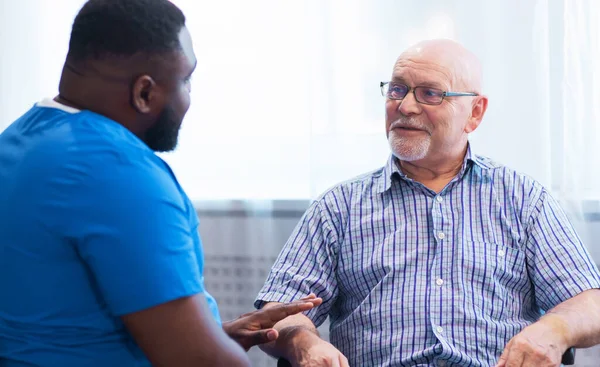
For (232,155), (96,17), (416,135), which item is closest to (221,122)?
(232,155)

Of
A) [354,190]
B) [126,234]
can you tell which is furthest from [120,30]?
[354,190]

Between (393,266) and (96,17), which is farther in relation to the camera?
(393,266)

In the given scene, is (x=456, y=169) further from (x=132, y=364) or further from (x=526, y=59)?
(x=132, y=364)

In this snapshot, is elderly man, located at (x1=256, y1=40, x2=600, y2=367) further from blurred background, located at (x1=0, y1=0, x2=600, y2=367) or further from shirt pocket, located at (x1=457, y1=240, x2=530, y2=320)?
blurred background, located at (x1=0, y1=0, x2=600, y2=367)

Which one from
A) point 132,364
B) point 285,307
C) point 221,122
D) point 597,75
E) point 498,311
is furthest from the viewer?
point 221,122

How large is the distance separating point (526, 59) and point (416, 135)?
0.59 m

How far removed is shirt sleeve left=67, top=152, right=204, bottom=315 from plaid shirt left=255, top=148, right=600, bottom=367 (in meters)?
0.92

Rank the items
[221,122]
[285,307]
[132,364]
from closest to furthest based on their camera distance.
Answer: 1. [132,364]
2. [285,307]
3. [221,122]

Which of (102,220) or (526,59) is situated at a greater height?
(526,59)

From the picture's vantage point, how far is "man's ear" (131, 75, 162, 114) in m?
1.12

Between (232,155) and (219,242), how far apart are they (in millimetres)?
341

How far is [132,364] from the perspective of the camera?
3.57ft

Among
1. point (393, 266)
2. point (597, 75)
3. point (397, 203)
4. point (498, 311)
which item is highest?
point (597, 75)

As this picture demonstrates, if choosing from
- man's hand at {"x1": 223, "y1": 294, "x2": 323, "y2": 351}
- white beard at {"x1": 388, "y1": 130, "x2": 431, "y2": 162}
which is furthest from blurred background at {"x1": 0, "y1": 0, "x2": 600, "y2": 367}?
man's hand at {"x1": 223, "y1": 294, "x2": 323, "y2": 351}
